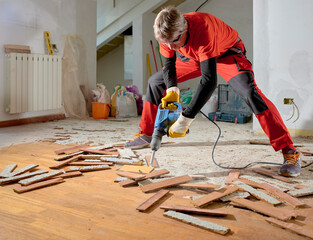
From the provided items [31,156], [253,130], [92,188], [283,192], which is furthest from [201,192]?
[253,130]

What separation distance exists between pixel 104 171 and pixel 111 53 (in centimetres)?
605

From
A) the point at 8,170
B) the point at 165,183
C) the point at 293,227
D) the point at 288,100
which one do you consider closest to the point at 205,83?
the point at 165,183

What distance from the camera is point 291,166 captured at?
221 cm

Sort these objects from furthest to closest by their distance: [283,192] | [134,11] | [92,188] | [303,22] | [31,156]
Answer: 1. [134,11]
2. [303,22]
3. [31,156]
4. [92,188]
5. [283,192]

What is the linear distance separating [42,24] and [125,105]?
1.73 meters

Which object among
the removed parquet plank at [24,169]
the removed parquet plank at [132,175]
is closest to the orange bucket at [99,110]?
the removed parquet plank at [24,169]

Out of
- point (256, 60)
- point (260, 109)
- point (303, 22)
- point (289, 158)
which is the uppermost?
point (303, 22)

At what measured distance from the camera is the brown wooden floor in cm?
137

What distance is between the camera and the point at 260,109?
231 centimetres

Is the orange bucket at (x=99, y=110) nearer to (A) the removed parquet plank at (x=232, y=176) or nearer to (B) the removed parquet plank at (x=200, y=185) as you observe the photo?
(A) the removed parquet plank at (x=232, y=176)

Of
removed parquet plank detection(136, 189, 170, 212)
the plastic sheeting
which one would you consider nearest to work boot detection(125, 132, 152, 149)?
removed parquet plank detection(136, 189, 170, 212)

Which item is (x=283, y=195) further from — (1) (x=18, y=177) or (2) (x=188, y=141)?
(2) (x=188, y=141)

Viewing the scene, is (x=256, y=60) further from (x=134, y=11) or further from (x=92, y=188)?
(x=134, y=11)

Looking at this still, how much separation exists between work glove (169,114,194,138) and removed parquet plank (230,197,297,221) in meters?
0.68
